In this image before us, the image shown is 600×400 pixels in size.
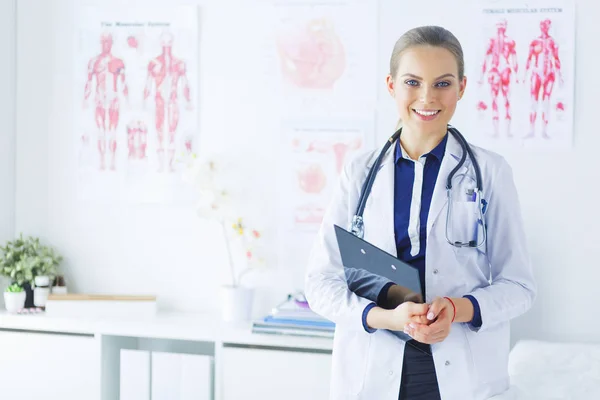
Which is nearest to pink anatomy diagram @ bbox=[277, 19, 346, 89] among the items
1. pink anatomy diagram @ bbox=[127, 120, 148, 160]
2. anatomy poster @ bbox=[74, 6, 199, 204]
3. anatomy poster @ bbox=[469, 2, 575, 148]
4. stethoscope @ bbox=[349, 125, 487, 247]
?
anatomy poster @ bbox=[74, 6, 199, 204]

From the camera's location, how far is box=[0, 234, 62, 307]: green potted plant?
2818 mm

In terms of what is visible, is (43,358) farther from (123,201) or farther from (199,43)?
(199,43)

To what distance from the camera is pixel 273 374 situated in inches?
96.7

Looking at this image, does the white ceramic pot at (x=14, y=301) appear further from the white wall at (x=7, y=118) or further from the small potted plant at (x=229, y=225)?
the small potted plant at (x=229, y=225)

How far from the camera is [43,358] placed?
8.80ft

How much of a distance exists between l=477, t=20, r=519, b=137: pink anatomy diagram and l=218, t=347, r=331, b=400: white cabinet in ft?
3.25

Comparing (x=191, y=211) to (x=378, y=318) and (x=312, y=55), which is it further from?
(x=378, y=318)

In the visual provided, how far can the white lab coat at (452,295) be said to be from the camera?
1517 millimetres

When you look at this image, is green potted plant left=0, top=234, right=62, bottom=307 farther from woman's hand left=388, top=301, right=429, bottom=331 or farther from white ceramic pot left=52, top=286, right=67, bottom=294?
woman's hand left=388, top=301, right=429, bottom=331

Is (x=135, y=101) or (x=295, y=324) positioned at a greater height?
(x=135, y=101)

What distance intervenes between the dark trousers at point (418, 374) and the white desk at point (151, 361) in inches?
33.5

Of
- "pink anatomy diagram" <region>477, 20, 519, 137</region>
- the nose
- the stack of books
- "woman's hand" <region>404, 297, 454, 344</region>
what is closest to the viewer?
"woman's hand" <region>404, 297, 454, 344</region>

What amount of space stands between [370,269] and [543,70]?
1.29 metres

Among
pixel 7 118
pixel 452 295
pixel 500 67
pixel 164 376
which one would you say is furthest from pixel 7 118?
pixel 452 295
